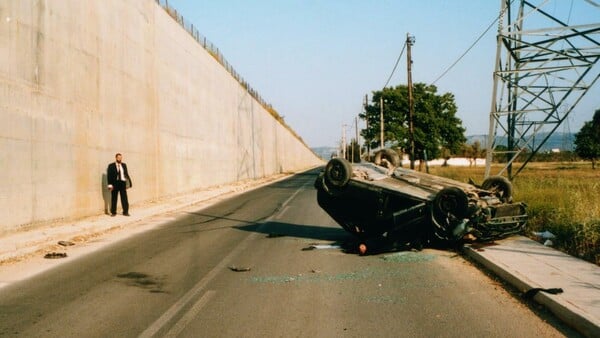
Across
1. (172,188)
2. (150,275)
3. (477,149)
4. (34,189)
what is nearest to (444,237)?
(150,275)

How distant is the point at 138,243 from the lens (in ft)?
37.9

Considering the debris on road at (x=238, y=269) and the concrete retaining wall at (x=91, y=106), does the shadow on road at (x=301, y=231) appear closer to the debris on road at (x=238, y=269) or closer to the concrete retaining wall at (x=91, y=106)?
the debris on road at (x=238, y=269)

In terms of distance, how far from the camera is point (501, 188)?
37.5 feet

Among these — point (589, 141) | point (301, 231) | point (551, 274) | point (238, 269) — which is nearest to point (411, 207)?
point (551, 274)

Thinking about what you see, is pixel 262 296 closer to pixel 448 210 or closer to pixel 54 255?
pixel 448 210

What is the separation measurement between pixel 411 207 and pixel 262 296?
13.3ft

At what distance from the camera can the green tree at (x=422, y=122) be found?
237 ft

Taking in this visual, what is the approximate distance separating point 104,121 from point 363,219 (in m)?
10.4

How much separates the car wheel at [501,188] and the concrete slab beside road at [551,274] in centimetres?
103

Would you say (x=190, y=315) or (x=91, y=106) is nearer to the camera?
(x=190, y=315)

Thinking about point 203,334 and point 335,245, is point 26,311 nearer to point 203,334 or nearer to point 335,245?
point 203,334

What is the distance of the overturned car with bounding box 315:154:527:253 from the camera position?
372 inches

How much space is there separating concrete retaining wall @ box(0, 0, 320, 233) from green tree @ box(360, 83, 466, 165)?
4475cm

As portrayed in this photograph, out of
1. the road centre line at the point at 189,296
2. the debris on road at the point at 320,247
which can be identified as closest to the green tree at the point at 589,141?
the debris on road at the point at 320,247
